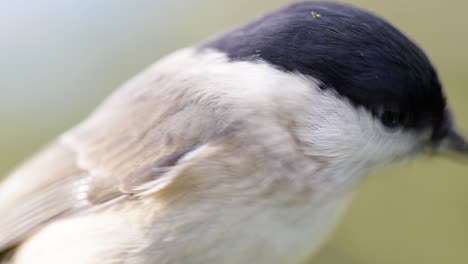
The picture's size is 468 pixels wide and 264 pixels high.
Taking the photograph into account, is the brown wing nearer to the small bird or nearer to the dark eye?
the small bird

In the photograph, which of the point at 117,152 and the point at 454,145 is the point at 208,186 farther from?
the point at 454,145

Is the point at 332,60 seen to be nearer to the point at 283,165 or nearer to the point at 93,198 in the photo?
the point at 283,165

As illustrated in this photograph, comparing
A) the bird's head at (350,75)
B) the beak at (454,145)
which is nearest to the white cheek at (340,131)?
the bird's head at (350,75)

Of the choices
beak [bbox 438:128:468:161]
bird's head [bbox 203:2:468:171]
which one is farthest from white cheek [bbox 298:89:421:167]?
beak [bbox 438:128:468:161]

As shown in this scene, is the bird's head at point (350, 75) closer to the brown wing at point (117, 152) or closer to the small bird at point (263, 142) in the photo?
the small bird at point (263, 142)

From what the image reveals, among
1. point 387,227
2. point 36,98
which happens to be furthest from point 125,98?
point 36,98

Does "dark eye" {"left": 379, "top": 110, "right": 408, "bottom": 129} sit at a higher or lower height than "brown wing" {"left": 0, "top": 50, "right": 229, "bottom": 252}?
lower
